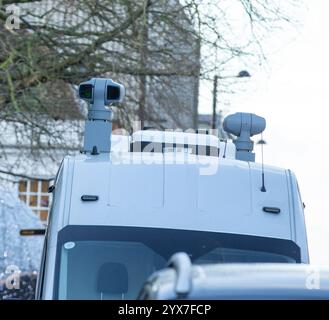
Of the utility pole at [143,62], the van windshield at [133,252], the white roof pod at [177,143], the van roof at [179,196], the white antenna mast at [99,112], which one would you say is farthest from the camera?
the utility pole at [143,62]

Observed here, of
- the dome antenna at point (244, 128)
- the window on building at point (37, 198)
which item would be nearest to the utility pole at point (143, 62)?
the window on building at point (37, 198)

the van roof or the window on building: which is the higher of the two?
the window on building

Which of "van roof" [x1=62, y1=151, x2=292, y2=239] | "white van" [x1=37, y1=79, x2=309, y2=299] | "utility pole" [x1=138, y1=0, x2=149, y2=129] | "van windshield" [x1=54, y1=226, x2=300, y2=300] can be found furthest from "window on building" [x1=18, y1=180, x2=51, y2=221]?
"van windshield" [x1=54, y1=226, x2=300, y2=300]

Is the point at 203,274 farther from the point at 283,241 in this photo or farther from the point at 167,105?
the point at 167,105

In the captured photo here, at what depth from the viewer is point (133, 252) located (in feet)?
25.6

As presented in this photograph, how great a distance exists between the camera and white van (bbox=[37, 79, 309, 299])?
25.3 feet

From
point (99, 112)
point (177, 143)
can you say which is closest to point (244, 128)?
point (177, 143)

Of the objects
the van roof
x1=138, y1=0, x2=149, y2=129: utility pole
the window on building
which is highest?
the window on building

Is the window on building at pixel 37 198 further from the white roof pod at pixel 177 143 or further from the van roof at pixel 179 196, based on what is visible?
the van roof at pixel 179 196

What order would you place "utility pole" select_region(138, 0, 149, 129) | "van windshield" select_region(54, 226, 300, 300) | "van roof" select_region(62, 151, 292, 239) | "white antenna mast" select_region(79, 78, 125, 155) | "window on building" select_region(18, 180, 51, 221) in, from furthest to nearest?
"window on building" select_region(18, 180, 51, 221)
"utility pole" select_region(138, 0, 149, 129)
"white antenna mast" select_region(79, 78, 125, 155)
"van roof" select_region(62, 151, 292, 239)
"van windshield" select_region(54, 226, 300, 300)

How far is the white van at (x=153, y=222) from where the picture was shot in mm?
7703

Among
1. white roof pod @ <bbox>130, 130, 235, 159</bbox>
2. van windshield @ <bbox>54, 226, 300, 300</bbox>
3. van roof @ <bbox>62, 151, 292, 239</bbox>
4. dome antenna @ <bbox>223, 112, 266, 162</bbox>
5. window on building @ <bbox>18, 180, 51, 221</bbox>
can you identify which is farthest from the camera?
window on building @ <bbox>18, 180, 51, 221</bbox>

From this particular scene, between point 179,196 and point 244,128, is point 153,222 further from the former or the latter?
point 244,128

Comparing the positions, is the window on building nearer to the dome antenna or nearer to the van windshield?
the dome antenna
